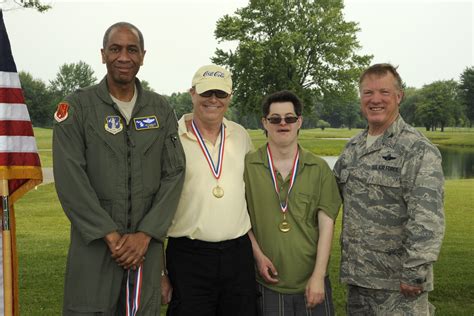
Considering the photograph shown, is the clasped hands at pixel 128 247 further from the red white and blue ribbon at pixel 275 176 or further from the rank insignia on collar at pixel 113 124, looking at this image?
the red white and blue ribbon at pixel 275 176

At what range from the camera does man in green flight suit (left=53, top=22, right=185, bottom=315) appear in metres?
3.33

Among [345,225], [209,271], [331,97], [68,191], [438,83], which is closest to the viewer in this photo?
[68,191]

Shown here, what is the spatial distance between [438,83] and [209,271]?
3287 inches

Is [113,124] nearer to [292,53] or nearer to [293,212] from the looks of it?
[293,212]

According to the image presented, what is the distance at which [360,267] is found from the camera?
378 centimetres

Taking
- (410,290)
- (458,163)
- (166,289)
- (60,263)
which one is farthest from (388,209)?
(458,163)

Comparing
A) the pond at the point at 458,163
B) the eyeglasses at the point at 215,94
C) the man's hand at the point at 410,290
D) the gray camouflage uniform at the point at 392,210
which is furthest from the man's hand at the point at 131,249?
the pond at the point at 458,163

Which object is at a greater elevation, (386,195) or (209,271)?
(386,195)

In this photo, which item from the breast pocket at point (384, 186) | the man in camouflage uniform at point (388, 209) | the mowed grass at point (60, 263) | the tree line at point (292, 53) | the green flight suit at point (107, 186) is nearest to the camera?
the green flight suit at point (107, 186)

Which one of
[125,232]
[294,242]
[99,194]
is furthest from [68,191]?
[294,242]

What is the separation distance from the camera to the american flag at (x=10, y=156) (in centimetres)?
369

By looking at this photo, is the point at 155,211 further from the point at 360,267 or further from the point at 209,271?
the point at 360,267

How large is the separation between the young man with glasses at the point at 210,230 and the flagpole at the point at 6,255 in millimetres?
1097

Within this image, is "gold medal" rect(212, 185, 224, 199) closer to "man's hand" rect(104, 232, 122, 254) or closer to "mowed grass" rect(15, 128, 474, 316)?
"man's hand" rect(104, 232, 122, 254)
